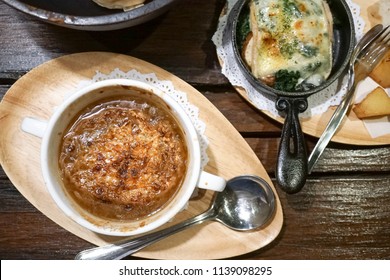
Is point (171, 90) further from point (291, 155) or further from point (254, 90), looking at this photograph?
point (291, 155)

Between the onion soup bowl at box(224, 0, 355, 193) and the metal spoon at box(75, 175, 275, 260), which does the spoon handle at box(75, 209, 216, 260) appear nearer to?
the metal spoon at box(75, 175, 275, 260)

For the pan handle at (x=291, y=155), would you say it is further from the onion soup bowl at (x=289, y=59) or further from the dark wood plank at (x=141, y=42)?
the dark wood plank at (x=141, y=42)

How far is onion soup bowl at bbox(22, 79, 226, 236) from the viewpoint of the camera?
53.9 inches

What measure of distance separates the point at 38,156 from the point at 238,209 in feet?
1.76

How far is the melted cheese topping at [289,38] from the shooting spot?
1479 mm

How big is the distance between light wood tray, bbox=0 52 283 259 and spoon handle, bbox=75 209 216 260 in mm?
27

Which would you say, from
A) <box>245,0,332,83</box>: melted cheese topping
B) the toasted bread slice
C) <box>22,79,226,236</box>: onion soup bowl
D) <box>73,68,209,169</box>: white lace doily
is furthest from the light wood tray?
the toasted bread slice

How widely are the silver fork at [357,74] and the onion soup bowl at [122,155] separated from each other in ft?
1.19

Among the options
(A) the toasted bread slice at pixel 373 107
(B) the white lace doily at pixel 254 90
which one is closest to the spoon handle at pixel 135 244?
(B) the white lace doily at pixel 254 90

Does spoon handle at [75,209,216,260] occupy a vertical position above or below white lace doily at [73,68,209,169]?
below

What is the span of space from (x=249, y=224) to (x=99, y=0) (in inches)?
27.1

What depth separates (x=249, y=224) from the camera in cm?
148
